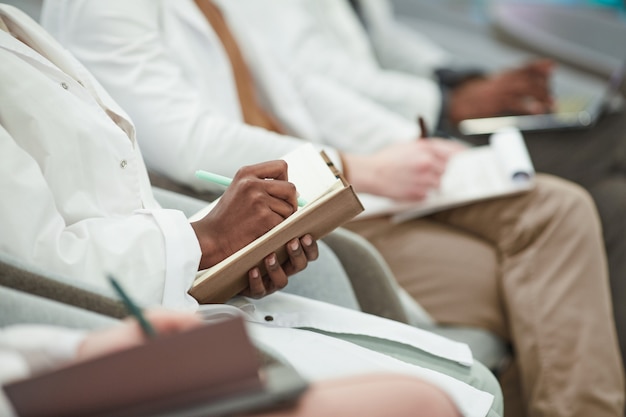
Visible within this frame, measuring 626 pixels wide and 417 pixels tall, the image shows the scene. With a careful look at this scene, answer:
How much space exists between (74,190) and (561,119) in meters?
1.42

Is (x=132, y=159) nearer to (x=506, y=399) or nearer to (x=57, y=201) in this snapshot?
(x=57, y=201)

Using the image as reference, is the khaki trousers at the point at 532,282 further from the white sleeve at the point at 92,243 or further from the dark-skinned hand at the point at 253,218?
the white sleeve at the point at 92,243

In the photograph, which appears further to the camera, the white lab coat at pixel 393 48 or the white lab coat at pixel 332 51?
the white lab coat at pixel 393 48

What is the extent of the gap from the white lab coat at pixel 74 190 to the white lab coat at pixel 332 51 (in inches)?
31.3

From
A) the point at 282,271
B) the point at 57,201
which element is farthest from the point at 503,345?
the point at 57,201

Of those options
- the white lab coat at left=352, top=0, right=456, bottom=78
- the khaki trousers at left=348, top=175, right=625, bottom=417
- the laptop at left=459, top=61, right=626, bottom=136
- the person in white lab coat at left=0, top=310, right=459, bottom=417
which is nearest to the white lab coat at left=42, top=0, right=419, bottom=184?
the khaki trousers at left=348, top=175, right=625, bottom=417

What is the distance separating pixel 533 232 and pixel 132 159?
76 centimetres

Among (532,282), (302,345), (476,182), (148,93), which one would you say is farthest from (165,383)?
(476,182)

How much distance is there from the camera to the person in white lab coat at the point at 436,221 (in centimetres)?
128

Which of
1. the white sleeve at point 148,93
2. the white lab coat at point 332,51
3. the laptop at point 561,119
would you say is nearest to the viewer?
the white sleeve at point 148,93

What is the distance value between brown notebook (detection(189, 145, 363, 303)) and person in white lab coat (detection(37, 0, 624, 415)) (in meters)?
0.22

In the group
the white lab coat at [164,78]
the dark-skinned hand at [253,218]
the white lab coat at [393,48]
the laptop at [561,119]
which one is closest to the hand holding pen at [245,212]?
the dark-skinned hand at [253,218]

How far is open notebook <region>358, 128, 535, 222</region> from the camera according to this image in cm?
146

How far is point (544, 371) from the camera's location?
51.0 inches
